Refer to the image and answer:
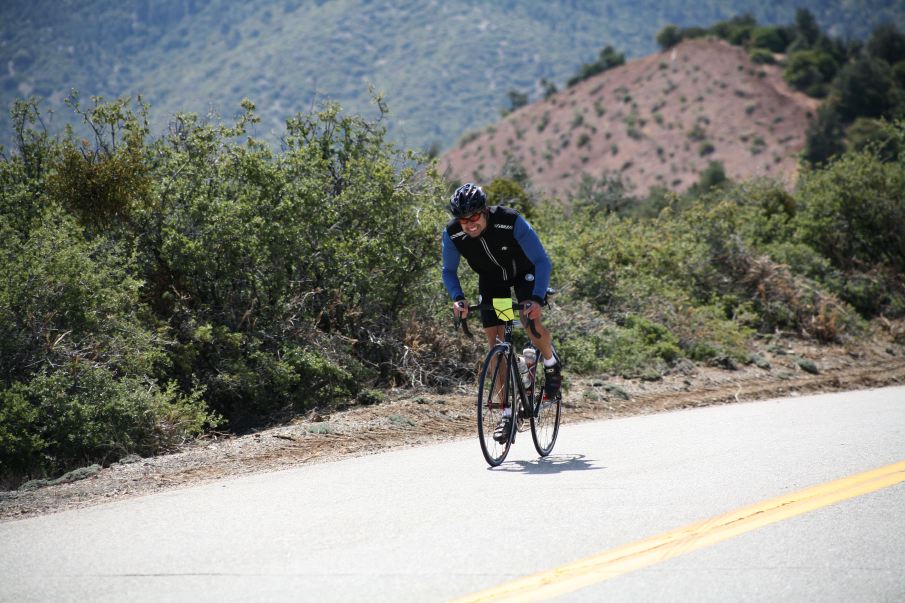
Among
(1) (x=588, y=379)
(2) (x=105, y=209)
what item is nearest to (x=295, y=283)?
(2) (x=105, y=209)

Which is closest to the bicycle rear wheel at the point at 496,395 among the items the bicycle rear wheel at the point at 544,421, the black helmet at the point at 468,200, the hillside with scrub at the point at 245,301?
the bicycle rear wheel at the point at 544,421

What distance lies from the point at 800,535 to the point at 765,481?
140 cm

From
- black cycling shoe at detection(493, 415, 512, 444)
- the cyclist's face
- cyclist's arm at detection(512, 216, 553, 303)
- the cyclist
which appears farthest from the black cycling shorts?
black cycling shoe at detection(493, 415, 512, 444)

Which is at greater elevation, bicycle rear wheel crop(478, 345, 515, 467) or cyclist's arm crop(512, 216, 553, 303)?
cyclist's arm crop(512, 216, 553, 303)

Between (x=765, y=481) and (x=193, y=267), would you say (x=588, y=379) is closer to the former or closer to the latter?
(x=193, y=267)

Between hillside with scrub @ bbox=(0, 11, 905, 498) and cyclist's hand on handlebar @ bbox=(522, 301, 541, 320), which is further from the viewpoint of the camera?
hillside with scrub @ bbox=(0, 11, 905, 498)

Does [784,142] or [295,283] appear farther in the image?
[784,142]

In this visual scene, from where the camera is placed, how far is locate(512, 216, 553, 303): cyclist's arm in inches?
305

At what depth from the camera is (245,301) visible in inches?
466

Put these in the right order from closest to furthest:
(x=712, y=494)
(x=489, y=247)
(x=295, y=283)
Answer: (x=712, y=494), (x=489, y=247), (x=295, y=283)

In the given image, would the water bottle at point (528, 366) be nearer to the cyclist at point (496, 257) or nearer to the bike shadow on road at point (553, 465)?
the cyclist at point (496, 257)

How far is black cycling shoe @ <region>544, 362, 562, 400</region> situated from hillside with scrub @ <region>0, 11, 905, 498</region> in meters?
2.21

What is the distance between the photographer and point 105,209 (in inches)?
451

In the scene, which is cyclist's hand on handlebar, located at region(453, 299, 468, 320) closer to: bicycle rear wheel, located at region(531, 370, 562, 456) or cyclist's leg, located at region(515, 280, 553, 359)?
cyclist's leg, located at region(515, 280, 553, 359)
